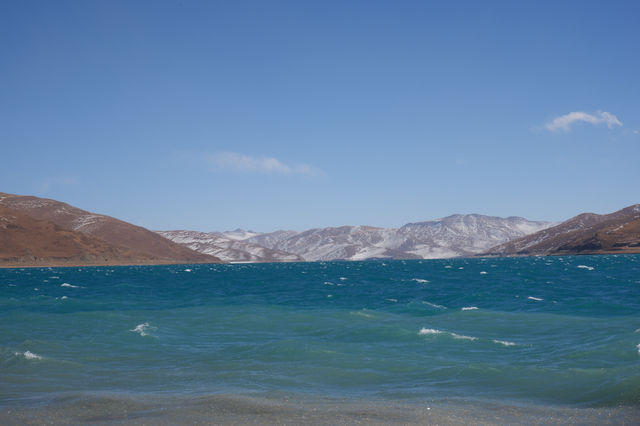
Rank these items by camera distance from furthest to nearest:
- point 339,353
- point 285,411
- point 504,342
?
point 504,342 → point 339,353 → point 285,411

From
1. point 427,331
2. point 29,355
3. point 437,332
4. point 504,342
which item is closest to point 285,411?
point 29,355

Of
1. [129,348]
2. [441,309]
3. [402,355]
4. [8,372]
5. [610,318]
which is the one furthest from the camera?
[441,309]

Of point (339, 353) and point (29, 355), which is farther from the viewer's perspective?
point (339, 353)

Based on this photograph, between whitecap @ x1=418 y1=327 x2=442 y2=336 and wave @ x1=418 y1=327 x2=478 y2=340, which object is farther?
whitecap @ x1=418 y1=327 x2=442 y2=336

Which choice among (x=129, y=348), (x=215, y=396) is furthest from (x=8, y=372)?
(x=215, y=396)

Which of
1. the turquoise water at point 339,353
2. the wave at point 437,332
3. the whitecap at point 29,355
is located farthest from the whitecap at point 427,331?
the whitecap at point 29,355

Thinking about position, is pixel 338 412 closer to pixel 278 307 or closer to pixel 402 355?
pixel 402 355

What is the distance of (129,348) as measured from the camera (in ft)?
78.4

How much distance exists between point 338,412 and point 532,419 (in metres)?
4.78

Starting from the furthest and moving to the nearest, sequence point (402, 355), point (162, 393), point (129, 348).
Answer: point (129, 348) < point (402, 355) < point (162, 393)

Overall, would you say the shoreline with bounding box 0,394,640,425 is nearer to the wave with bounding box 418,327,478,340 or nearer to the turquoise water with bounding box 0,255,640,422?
the turquoise water with bounding box 0,255,640,422

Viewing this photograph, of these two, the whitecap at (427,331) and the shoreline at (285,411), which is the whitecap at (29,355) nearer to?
the shoreline at (285,411)

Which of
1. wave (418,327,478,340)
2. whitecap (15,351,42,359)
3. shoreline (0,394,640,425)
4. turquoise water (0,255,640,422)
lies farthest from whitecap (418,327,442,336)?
whitecap (15,351,42,359)

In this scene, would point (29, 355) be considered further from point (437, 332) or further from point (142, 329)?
point (437, 332)
